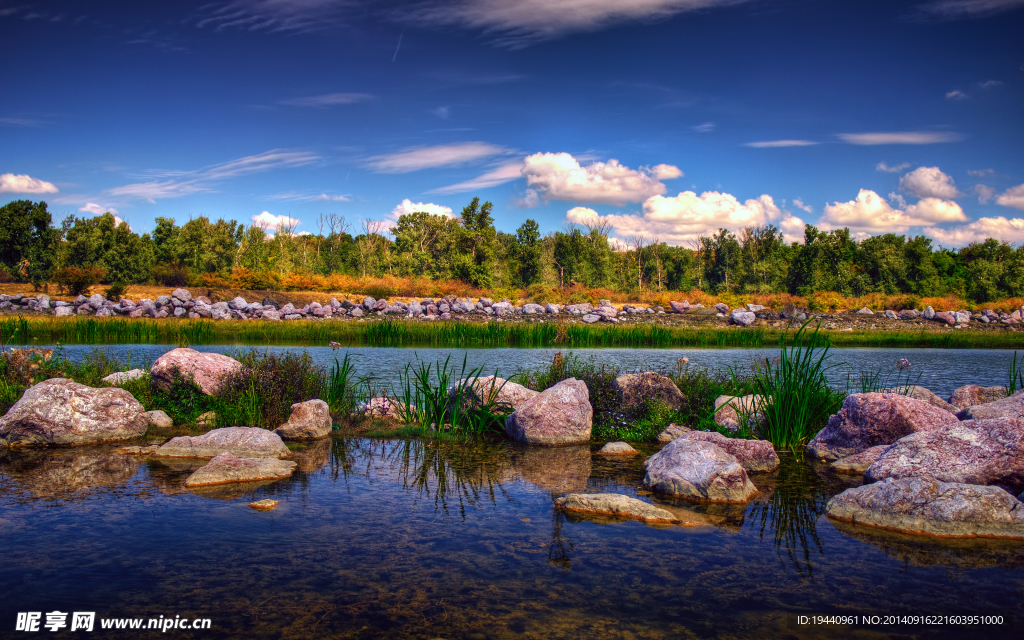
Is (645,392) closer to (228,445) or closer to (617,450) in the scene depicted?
(617,450)

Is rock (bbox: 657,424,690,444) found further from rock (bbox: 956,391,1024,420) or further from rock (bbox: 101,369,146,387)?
rock (bbox: 101,369,146,387)

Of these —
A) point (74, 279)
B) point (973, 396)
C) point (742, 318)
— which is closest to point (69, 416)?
point (973, 396)

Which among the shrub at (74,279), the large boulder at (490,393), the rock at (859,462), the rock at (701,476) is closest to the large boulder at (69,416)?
the large boulder at (490,393)

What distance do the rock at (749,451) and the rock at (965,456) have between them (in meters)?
1.10

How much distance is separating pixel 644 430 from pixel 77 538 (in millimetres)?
6888

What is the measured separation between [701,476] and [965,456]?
8.58 ft

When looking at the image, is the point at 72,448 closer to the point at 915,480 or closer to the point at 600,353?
the point at 915,480

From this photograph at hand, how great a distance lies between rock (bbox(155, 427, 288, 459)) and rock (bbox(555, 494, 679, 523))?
152 inches

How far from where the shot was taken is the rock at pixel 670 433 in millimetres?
8742

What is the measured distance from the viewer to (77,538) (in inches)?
192

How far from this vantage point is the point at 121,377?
10016 mm

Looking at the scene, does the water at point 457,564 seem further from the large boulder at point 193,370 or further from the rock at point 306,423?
the large boulder at point 193,370

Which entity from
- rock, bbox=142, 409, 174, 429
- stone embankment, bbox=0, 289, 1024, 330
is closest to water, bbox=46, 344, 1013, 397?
rock, bbox=142, 409, 174, 429

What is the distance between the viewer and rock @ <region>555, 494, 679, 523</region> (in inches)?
219
